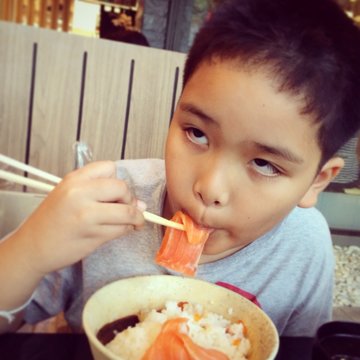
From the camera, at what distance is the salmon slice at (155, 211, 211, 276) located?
33.1 inches

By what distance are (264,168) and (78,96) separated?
5.85 feet

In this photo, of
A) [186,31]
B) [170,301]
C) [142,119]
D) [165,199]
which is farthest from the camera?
[186,31]

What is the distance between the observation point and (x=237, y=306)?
771mm

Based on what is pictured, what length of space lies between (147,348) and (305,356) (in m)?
0.31

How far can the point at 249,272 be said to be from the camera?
113cm

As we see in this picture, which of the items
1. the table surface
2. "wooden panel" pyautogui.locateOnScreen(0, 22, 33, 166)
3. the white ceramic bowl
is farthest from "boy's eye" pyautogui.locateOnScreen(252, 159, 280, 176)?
"wooden panel" pyautogui.locateOnScreen(0, 22, 33, 166)

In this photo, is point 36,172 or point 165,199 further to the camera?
point 165,199

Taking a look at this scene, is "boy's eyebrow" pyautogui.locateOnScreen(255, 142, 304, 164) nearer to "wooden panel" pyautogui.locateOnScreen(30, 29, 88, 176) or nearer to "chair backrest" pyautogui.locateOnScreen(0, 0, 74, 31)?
"wooden panel" pyautogui.locateOnScreen(30, 29, 88, 176)

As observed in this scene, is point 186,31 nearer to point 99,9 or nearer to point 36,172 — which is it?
point 99,9

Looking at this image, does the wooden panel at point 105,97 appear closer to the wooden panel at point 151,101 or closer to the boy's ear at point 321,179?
the wooden panel at point 151,101

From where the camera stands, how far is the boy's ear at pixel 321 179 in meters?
0.97

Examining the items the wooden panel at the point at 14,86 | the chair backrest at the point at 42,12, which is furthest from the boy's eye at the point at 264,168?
the chair backrest at the point at 42,12

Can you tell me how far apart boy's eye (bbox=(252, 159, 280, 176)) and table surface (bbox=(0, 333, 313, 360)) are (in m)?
0.33

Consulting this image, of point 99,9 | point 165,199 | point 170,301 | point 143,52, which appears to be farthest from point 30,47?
point 99,9
